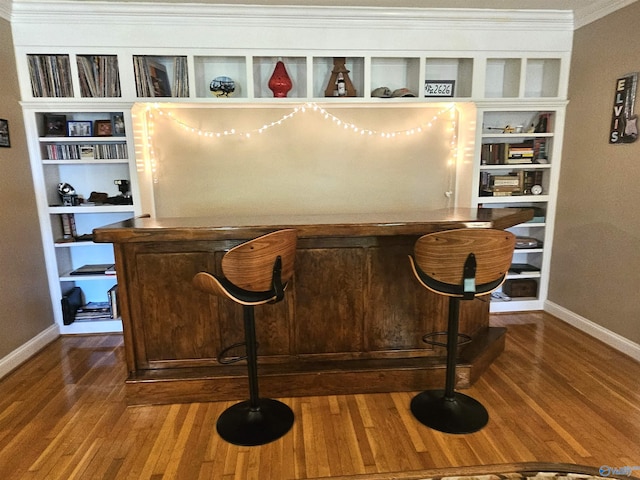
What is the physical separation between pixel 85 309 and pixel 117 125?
5.15 feet

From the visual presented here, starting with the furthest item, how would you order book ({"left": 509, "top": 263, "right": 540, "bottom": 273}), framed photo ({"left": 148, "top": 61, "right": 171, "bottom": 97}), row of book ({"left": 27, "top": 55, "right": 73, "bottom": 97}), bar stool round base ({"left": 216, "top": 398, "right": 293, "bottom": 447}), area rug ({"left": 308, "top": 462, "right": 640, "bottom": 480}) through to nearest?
book ({"left": 509, "top": 263, "right": 540, "bottom": 273}), framed photo ({"left": 148, "top": 61, "right": 171, "bottom": 97}), row of book ({"left": 27, "top": 55, "right": 73, "bottom": 97}), bar stool round base ({"left": 216, "top": 398, "right": 293, "bottom": 447}), area rug ({"left": 308, "top": 462, "right": 640, "bottom": 480})

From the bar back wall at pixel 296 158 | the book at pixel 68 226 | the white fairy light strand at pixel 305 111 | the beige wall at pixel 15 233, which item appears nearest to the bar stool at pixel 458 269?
the bar back wall at pixel 296 158

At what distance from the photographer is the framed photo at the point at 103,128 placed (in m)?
3.09

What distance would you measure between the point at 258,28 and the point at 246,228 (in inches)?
73.2

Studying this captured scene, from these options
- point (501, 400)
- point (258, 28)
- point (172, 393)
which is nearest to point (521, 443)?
point (501, 400)

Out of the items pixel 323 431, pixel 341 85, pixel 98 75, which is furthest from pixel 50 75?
pixel 323 431

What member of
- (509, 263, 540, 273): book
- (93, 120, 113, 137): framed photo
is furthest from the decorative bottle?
(509, 263, 540, 273): book

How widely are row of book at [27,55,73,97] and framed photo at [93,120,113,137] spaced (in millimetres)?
265

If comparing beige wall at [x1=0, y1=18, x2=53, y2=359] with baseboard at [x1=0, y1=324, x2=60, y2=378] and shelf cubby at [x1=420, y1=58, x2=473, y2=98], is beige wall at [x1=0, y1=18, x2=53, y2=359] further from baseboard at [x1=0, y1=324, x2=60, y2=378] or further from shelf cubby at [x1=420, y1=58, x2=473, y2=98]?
shelf cubby at [x1=420, y1=58, x2=473, y2=98]

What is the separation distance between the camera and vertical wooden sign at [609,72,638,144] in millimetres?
2643

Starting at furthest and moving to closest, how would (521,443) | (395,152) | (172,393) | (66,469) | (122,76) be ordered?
(395,152) → (122,76) → (172,393) → (521,443) → (66,469)

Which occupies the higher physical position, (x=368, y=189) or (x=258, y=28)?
(x=258, y=28)

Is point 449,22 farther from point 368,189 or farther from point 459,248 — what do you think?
point 459,248

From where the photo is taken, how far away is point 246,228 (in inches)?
77.7
